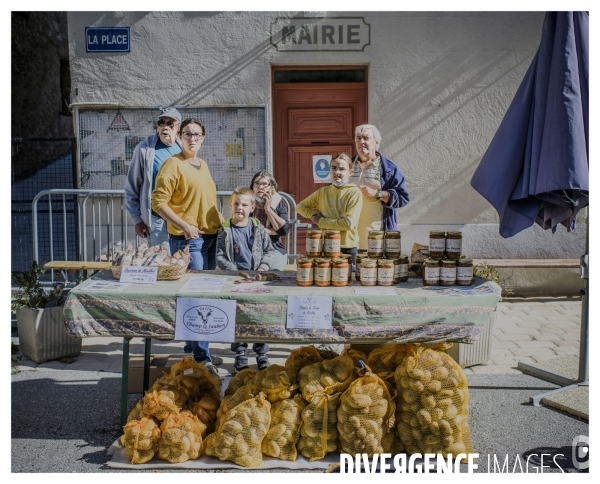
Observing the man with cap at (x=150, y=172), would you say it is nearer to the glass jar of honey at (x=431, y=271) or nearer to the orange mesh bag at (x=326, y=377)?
the orange mesh bag at (x=326, y=377)

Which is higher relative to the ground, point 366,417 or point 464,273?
point 464,273

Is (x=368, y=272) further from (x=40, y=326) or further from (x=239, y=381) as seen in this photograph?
(x=40, y=326)

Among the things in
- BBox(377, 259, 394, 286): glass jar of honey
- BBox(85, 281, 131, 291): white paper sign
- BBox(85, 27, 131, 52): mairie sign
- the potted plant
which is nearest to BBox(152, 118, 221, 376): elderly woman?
BBox(85, 281, 131, 291): white paper sign

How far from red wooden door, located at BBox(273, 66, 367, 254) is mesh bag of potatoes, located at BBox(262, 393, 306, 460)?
464 centimetres

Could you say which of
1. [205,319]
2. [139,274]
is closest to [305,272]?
[205,319]

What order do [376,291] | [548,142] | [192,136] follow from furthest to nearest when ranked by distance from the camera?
[192,136]
[548,142]
[376,291]

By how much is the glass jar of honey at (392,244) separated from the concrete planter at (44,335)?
3217 mm

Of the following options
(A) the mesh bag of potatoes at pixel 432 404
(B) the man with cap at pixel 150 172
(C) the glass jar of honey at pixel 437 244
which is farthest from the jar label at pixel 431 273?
(B) the man with cap at pixel 150 172

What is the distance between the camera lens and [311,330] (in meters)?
3.65

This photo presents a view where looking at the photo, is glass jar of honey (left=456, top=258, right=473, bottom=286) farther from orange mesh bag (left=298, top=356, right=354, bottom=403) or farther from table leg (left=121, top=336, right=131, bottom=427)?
table leg (left=121, top=336, right=131, bottom=427)

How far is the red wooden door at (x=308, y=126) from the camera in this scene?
8.11 meters

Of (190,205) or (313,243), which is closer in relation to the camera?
(313,243)

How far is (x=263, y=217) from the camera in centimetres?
519

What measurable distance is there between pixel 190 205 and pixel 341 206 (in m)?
1.24
